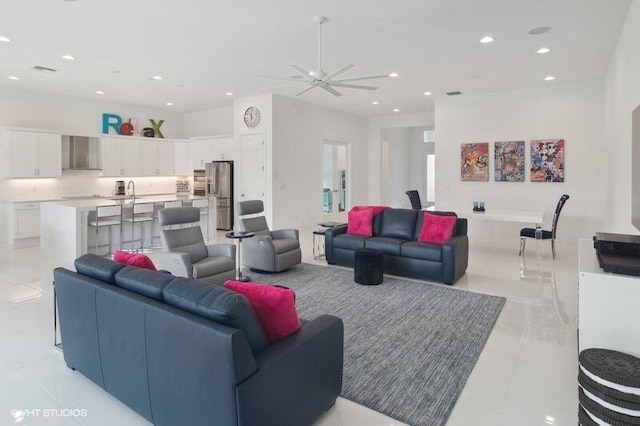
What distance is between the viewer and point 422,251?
16.6 ft

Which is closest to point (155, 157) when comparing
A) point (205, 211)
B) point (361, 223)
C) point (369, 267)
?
point (205, 211)

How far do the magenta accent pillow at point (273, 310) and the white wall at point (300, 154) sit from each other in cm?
663

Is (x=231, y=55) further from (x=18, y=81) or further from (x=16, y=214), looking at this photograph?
(x=16, y=214)

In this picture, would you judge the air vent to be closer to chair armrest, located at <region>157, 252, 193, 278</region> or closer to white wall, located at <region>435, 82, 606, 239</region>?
chair armrest, located at <region>157, 252, 193, 278</region>

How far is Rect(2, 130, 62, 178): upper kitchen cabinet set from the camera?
7586mm

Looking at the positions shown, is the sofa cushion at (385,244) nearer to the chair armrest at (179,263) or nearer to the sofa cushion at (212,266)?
the sofa cushion at (212,266)

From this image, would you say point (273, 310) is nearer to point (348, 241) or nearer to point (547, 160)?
point (348, 241)

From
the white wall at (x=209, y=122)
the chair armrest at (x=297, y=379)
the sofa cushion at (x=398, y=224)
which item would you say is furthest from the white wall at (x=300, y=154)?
the chair armrest at (x=297, y=379)

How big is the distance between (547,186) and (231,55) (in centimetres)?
660

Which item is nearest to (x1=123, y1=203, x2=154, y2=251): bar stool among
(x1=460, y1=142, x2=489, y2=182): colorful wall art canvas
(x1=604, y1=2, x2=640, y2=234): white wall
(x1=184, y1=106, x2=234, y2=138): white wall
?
(x1=184, y1=106, x2=234, y2=138): white wall

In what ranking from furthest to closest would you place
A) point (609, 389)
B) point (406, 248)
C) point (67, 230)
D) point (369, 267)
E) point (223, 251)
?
point (67, 230) < point (406, 248) < point (369, 267) < point (223, 251) < point (609, 389)

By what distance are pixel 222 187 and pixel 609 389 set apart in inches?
341

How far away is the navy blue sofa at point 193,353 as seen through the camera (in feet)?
5.55

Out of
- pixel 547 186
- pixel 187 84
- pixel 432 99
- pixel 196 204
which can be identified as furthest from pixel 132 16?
pixel 547 186
